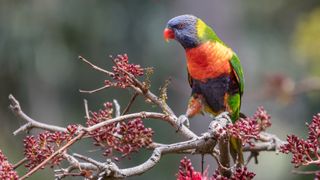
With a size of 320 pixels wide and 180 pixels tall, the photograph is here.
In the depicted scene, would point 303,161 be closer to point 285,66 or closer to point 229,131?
point 229,131

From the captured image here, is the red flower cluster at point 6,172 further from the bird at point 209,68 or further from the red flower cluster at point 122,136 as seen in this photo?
the bird at point 209,68

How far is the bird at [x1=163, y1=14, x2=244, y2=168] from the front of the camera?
11.4ft

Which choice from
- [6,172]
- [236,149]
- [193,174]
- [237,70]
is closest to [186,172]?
[193,174]

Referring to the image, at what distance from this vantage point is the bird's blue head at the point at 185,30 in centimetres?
352

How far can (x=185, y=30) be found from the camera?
139 inches

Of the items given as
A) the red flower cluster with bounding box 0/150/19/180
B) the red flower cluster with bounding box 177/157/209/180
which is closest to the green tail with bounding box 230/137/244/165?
the red flower cluster with bounding box 177/157/209/180

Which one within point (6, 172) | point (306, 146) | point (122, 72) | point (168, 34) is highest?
point (168, 34)

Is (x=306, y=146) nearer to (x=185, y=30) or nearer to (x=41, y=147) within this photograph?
(x=41, y=147)

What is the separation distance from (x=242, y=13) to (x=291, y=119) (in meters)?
2.13

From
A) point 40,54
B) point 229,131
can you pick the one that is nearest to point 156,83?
point 40,54

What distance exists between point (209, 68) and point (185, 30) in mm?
237

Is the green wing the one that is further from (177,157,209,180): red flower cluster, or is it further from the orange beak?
(177,157,209,180): red flower cluster

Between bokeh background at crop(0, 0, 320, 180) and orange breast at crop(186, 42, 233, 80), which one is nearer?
orange breast at crop(186, 42, 233, 80)

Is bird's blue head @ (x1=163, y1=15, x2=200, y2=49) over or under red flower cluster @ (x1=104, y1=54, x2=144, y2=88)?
over
